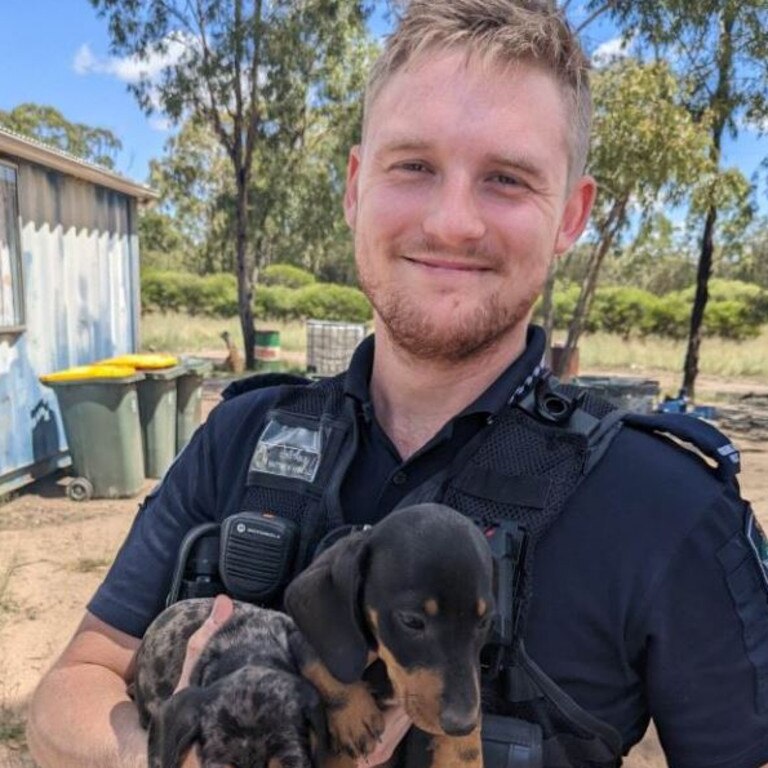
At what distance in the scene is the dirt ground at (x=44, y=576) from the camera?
4859mm

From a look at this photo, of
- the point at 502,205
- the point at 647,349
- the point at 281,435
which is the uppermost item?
the point at 502,205

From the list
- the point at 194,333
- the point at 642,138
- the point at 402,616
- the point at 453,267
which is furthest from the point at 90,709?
the point at 194,333

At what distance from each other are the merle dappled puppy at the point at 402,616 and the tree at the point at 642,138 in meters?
12.2

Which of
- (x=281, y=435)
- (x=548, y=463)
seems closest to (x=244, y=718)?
(x=281, y=435)

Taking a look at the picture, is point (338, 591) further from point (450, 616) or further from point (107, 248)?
point (107, 248)

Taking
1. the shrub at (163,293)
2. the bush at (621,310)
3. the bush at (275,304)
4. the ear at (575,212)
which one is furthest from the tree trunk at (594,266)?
the shrub at (163,293)

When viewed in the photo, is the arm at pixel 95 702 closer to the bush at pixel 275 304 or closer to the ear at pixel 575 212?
the ear at pixel 575 212

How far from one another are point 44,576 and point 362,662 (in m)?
6.00

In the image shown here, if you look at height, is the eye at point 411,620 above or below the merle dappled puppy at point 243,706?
above

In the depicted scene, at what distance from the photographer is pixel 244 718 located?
62.1 inches

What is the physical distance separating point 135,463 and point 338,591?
774 cm

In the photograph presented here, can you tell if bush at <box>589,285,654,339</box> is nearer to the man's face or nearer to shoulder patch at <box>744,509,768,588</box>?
the man's face

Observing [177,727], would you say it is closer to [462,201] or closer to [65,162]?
[462,201]

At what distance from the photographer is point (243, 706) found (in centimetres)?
159
